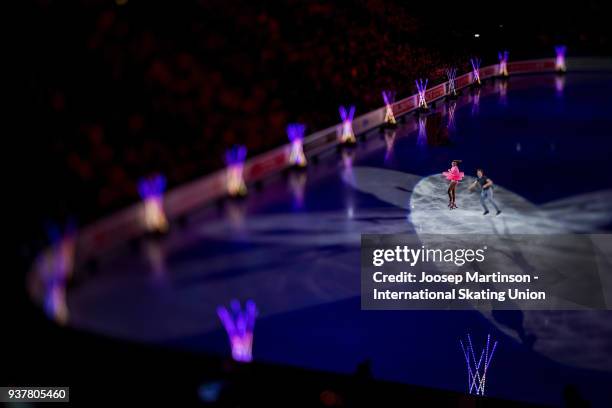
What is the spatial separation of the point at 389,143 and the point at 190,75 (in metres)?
3.77

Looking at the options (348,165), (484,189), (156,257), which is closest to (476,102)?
(348,165)

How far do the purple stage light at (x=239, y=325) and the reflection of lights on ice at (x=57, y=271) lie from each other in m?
1.47

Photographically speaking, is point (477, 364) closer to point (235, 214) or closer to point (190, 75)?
point (235, 214)

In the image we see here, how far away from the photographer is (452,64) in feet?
39.9

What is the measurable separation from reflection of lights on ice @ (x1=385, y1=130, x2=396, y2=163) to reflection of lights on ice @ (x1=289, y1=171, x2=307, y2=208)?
1.53 m

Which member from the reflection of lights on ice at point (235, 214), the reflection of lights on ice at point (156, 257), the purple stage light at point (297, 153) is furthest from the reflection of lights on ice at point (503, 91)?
the reflection of lights on ice at point (156, 257)

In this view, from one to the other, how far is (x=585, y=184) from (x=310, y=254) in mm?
4533

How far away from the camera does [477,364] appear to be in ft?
A: 17.4

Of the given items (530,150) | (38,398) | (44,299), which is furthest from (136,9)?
(38,398)

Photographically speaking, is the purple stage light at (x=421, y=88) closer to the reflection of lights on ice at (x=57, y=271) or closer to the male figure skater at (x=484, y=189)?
the male figure skater at (x=484, y=189)

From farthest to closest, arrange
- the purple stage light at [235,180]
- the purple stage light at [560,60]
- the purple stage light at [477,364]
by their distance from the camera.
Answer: the purple stage light at [560,60]
the purple stage light at [235,180]
the purple stage light at [477,364]

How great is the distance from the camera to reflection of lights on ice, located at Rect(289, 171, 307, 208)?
866 centimetres

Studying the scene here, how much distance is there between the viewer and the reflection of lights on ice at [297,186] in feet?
28.4

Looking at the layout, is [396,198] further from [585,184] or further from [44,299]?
[44,299]
